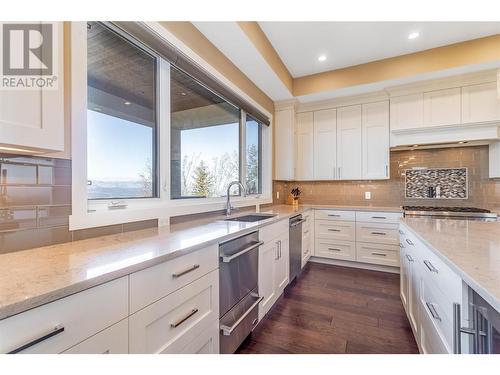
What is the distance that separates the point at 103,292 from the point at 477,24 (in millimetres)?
3881

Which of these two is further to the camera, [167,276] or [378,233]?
[378,233]

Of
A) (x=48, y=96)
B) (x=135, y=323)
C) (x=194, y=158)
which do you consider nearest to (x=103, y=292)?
(x=135, y=323)

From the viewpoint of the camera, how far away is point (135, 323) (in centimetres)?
87

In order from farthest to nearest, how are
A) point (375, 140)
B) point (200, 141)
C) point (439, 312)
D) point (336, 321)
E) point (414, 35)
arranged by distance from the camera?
point (375, 140) → point (414, 35) → point (200, 141) → point (336, 321) → point (439, 312)

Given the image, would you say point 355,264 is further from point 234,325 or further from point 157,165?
point 157,165

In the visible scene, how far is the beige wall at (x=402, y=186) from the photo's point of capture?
312cm

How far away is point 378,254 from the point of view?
3193 millimetres

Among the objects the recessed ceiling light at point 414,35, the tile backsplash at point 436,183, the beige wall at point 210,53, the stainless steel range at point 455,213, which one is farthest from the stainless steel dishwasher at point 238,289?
the tile backsplash at point 436,183

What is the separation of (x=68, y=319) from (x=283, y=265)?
203cm

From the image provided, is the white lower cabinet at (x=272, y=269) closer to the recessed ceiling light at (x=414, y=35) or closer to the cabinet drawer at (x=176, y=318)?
the cabinet drawer at (x=176, y=318)

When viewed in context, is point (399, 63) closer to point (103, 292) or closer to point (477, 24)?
point (477, 24)

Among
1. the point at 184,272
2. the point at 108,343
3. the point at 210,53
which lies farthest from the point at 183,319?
the point at 210,53

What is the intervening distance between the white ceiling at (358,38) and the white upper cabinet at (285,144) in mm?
888

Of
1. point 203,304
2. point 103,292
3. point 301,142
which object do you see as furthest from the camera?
point 301,142
